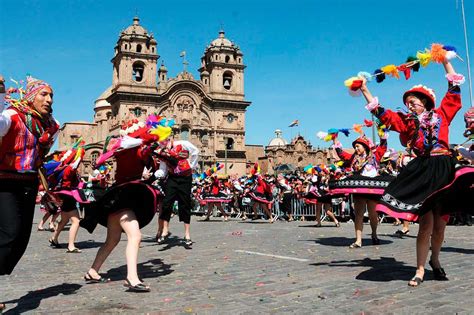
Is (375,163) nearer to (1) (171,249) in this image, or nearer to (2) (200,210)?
(1) (171,249)

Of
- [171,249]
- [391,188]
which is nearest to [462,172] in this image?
[391,188]

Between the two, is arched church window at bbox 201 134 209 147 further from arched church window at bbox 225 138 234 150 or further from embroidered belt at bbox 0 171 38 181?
embroidered belt at bbox 0 171 38 181

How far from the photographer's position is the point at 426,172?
5.30 m

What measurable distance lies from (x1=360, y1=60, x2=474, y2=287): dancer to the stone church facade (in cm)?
6088

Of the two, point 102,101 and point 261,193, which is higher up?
point 102,101

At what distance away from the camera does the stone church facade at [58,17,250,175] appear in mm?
67625

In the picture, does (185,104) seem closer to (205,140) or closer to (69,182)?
(205,140)

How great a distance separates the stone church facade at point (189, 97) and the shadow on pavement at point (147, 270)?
5925 cm

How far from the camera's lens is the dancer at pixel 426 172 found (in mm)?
5195

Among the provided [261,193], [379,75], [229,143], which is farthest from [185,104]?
[379,75]

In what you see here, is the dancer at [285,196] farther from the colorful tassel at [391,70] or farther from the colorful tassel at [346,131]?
the colorful tassel at [391,70]

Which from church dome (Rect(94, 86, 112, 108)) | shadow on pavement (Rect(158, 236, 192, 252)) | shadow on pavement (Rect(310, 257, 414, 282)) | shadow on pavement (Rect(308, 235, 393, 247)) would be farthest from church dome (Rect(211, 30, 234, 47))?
shadow on pavement (Rect(310, 257, 414, 282))

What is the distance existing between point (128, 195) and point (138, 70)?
66897 millimetres

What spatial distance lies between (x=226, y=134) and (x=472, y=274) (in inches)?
2658
